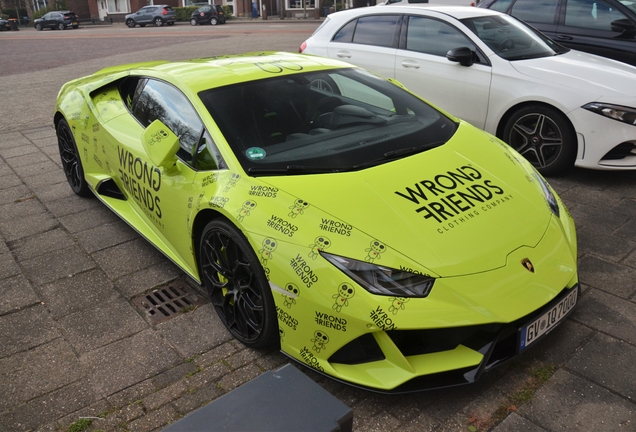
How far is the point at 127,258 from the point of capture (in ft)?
13.1

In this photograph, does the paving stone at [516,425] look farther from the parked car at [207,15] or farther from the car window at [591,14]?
the parked car at [207,15]

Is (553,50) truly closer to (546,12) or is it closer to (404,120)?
(546,12)

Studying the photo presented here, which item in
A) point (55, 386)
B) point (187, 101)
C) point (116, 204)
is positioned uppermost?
point (187, 101)

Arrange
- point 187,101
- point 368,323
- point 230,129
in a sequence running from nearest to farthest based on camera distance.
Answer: point 368,323 < point 230,129 < point 187,101

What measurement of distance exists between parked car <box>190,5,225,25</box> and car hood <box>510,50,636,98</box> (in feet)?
123

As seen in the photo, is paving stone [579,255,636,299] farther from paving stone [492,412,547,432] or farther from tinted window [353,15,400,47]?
tinted window [353,15,400,47]

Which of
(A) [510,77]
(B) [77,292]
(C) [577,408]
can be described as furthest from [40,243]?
(A) [510,77]

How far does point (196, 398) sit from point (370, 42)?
4932 millimetres

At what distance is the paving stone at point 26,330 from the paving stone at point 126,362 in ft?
1.19

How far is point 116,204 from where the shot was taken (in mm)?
4176

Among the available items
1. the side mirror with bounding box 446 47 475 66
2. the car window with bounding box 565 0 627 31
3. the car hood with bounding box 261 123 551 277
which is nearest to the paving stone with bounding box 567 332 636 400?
the car hood with bounding box 261 123 551 277

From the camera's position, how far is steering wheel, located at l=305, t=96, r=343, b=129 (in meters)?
3.37

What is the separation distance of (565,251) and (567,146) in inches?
98.4

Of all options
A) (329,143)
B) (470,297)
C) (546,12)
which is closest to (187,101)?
(329,143)
